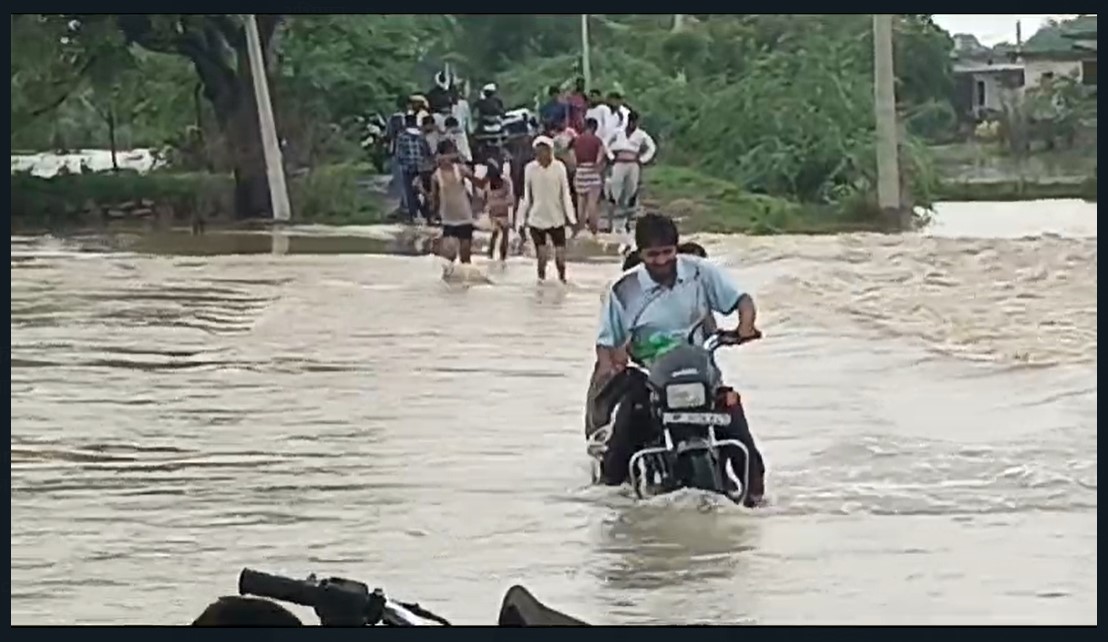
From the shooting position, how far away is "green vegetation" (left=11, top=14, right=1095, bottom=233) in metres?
3.76

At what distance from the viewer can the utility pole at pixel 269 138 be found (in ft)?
12.9

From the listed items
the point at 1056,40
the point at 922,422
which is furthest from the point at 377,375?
the point at 1056,40

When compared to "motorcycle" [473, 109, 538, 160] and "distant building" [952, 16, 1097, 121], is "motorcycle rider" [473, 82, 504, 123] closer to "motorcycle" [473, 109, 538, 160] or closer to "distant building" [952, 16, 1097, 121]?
"motorcycle" [473, 109, 538, 160]

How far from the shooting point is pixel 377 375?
151 inches

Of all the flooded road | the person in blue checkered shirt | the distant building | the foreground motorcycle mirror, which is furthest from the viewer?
the person in blue checkered shirt

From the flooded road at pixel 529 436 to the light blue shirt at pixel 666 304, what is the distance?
227 mm

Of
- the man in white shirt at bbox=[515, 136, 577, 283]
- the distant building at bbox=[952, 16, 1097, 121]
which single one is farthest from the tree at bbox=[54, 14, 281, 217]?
the distant building at bbox=[952, 16, 1097, 121]

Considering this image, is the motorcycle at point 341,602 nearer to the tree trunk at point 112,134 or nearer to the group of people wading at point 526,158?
the group of people wading at point 526,158

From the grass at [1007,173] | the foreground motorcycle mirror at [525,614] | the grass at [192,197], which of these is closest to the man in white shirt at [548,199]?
the grass at [192,197]

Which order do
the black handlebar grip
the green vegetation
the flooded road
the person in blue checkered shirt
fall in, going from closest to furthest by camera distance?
the black handlebar grip
the flooded road
the green vegetation
the person in blue checkered shirt

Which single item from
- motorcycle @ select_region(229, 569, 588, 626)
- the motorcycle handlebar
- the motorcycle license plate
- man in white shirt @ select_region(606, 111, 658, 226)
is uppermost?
man in white shirt @ select_region(606, 111, 658, 226)

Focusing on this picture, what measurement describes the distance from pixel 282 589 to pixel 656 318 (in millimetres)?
1189

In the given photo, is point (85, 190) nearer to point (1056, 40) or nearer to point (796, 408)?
point (796, 408)

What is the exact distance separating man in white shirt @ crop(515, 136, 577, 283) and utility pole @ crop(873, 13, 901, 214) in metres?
0.54
